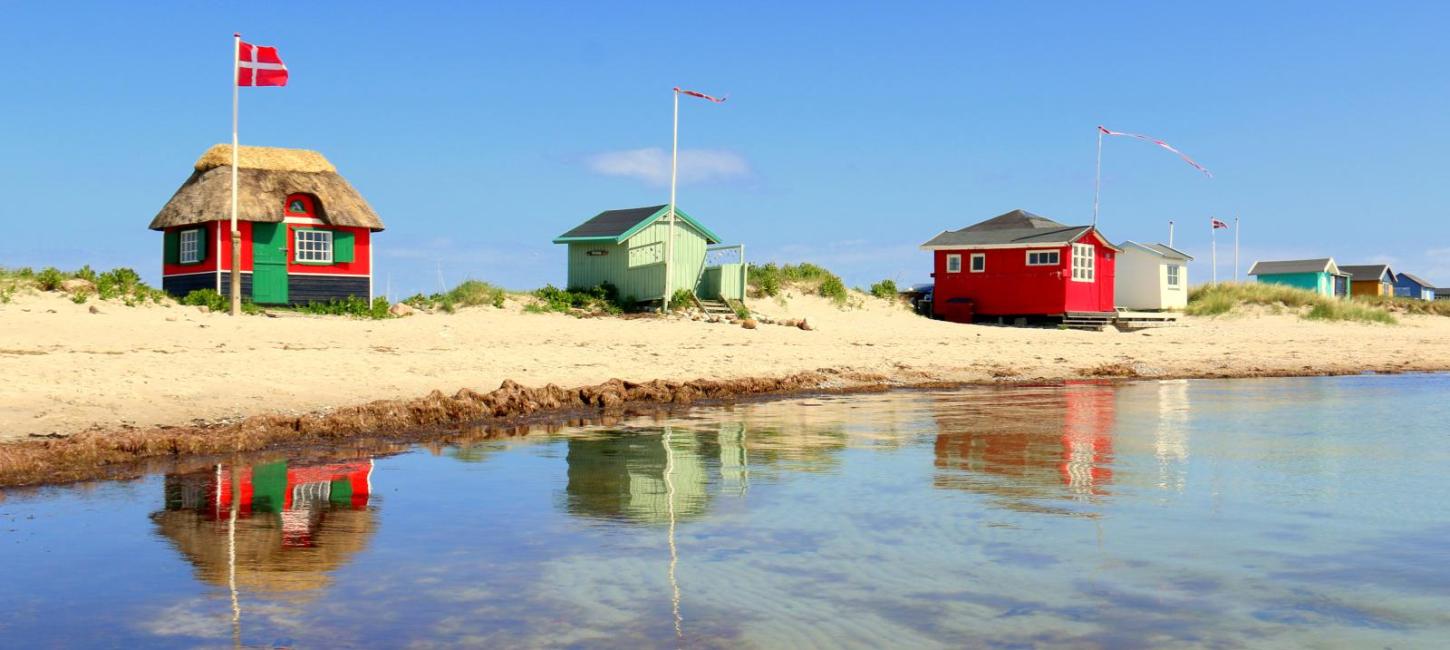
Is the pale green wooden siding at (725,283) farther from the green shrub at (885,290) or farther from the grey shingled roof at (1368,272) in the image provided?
the grey shingled roof at (1368,272)

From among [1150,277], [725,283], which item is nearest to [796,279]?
[725,283]

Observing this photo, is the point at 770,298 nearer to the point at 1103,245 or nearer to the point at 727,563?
the point at 1103,245

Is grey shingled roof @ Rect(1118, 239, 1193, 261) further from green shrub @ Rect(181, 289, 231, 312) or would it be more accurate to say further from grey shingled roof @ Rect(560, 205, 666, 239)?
green shrub @ Rect(181, 289, 231, 312)

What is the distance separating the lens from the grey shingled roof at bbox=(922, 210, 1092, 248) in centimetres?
4125

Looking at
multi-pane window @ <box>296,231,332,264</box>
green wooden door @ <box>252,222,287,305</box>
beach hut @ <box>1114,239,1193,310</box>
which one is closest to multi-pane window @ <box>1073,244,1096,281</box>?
beach hut @ <box>1114,239,1193,310</box>

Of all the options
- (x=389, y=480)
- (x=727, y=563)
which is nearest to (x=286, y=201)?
(x=389, y=480)

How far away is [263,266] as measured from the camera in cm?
3072

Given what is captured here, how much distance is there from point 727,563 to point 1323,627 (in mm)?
3748

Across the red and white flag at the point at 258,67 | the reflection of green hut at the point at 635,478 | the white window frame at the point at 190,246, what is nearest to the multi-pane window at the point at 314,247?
the white window frame at the point at 190,246

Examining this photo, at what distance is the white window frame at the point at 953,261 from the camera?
43.1 m

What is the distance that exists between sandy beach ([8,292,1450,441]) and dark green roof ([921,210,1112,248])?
4.96 metres

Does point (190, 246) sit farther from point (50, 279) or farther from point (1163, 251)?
point (1163, 251)

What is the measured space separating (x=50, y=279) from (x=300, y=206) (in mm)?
8867

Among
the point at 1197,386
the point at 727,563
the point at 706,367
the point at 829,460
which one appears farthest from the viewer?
the point at 1197,386
